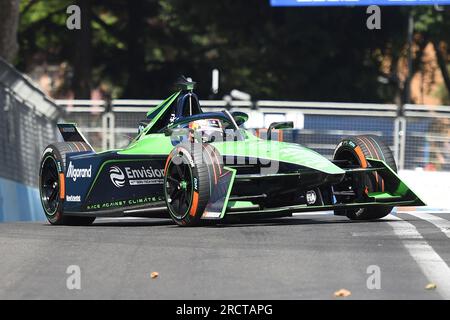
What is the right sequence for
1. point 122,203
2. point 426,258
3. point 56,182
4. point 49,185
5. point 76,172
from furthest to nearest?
point 49,185 → point 56,182 → point 76,172 → point 122,203 → point 426,258

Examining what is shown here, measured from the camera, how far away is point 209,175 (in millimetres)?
11008

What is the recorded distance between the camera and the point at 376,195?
1187cm

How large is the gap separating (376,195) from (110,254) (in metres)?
3.71

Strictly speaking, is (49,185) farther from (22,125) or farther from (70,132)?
(22,125)

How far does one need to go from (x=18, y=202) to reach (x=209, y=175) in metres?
7.03

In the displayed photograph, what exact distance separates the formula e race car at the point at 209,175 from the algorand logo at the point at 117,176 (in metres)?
0.01

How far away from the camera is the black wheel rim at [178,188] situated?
11328 millimetres

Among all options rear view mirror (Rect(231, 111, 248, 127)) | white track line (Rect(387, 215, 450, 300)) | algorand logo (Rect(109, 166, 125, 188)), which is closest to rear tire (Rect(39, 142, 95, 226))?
algorand logo (Rect(109, 166, 125, 188))

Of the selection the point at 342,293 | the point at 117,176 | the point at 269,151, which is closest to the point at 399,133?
the point at 117,176

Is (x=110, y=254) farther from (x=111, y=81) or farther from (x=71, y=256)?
(x=111, y=81)

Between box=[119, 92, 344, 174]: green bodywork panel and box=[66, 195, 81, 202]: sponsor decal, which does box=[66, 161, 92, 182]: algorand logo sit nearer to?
box=[66, 195, 81, 202]: sponsor decal

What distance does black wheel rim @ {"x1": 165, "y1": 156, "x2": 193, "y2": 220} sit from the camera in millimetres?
11328

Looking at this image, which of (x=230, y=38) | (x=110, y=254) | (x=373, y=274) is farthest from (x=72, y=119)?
(x=230, y=38)

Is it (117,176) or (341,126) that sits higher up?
(117,176)
